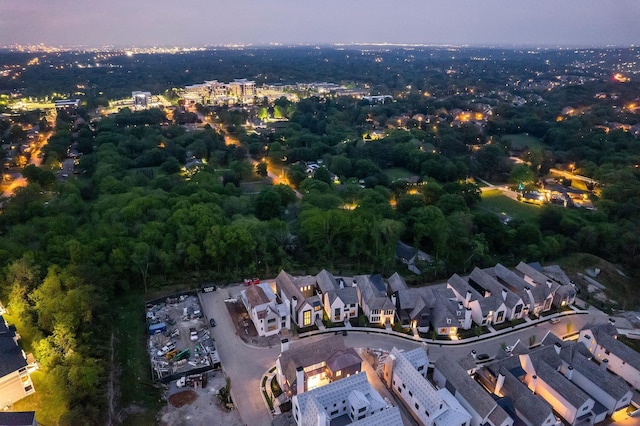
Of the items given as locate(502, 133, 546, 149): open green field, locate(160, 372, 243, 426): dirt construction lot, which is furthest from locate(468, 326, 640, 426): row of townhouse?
locate(502, 133, 546, 149): open green field

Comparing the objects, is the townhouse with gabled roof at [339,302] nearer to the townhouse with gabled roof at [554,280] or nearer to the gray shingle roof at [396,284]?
the gray shingle roof at [396,284]

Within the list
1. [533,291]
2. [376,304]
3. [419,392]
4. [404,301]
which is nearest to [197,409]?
[419,392]

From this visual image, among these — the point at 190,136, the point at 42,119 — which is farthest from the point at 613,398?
the point at 42,119

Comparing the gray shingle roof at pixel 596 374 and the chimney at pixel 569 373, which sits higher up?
the gray shingle roof at pixel 596 374

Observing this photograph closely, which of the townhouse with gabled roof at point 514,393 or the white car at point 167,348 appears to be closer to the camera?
the townhouse with gabled roof at point 514,393

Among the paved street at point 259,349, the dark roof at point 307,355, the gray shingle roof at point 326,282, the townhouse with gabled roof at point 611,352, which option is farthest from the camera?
the gray shingle roof at point 326,282

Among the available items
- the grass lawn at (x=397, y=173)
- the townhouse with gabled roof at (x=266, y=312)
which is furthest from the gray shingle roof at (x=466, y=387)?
the grass lawn at (x=397, y=173)

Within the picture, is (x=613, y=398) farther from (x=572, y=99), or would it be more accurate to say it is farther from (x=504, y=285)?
(x=572, y=99)

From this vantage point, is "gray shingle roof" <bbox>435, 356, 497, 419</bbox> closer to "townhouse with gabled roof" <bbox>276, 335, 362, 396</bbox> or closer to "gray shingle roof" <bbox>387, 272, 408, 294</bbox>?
"townhouse with gabled roof" <bbox>276, 335, 362, 396</bbox>
